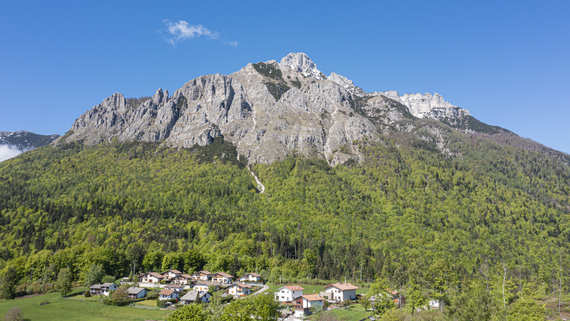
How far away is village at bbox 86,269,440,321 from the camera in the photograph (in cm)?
8981

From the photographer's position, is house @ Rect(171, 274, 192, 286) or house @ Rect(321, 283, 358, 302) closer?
house @ Rect(321, 283, 358, 302)

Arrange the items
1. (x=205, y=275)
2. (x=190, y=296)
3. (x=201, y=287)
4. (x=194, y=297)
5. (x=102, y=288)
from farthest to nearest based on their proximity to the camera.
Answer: (x=205, y=275), (x=201, y=287), (x=102, y=288), (x=190, y=296), (x=194, y=297)

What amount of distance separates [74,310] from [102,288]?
19385 millimetres

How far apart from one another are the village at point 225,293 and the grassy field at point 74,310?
668 centimetres

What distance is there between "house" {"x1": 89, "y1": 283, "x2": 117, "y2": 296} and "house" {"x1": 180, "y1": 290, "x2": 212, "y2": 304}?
22.1m

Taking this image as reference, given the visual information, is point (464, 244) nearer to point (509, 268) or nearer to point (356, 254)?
point (509, 268)

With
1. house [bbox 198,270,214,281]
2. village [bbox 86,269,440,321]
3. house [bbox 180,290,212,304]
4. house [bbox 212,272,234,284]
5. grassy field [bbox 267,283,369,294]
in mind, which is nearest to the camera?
village [bbox 86,269,440,321]

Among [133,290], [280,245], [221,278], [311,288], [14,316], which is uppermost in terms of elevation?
[280,245]

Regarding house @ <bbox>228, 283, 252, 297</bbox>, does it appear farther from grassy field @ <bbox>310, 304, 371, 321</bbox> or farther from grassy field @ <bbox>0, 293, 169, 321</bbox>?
grassy field @ <bbox>310, 304, 371, 321</bbox>

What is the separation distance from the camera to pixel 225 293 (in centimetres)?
10512

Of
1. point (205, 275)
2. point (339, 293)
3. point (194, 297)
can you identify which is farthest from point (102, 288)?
point (339, 293)

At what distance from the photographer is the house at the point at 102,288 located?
9988cm

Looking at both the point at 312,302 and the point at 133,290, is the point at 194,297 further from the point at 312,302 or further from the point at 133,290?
the point at 312,302

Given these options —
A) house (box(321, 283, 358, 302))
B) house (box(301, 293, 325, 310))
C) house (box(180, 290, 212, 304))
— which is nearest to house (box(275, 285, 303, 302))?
house (box(321, 283, 358, 302))
